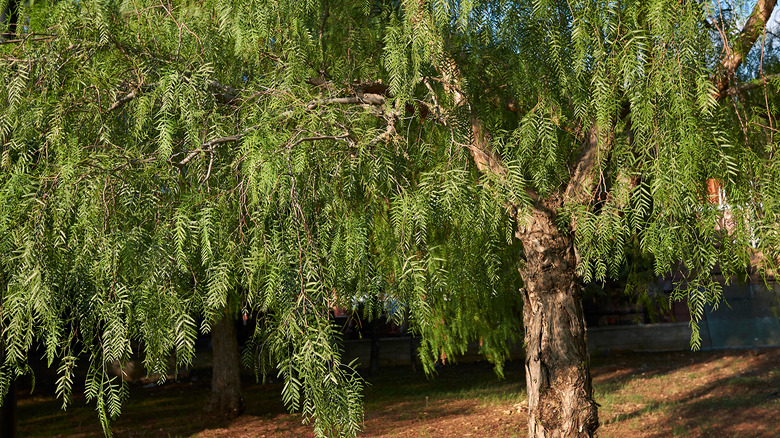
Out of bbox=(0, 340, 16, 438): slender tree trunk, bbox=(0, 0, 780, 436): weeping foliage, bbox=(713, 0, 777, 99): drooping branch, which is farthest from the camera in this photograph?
bbox=(0, 340, 16, 438): slender tree trunk

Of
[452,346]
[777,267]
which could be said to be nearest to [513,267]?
[452,346]

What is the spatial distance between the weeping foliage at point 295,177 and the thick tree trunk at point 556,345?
98 centimetres

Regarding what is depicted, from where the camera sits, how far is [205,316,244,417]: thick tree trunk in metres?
10.8

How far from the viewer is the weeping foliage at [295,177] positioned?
9.67 feet

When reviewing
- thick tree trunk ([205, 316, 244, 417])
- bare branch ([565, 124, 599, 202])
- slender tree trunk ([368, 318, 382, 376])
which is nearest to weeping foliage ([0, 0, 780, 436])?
bare branch ([565, 124, 599, 202])

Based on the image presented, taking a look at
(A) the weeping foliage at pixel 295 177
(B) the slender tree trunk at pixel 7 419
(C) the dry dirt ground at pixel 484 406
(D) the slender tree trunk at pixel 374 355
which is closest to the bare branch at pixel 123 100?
(A) the weeping foliage at pixel 295 177

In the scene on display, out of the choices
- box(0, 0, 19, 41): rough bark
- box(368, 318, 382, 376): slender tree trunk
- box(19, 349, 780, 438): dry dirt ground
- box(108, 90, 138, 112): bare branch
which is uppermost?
box(0, 0, 19, 41): rough bark

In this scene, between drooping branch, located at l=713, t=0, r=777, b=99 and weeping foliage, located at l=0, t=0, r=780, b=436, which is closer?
weeping foliage, located at l=0, t=0, r=780, b=436

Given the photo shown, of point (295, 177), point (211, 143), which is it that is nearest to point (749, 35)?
point (295, 177)

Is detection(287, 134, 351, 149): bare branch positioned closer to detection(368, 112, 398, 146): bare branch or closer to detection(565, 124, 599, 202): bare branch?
detection(368, 112, 398, 146): bare branch

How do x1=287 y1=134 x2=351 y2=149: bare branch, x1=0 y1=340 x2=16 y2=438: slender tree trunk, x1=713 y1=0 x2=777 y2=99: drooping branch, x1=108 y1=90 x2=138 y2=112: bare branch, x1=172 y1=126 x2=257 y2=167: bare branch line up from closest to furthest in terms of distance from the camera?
x1=287 y1=134 x2=351 y2=149: bare branch → x1=172 y1=126 x2=257 y2=167: bare branch → x1=108 y1=90 x2=138 y2=112: bare branch → x1=713 y1=0 x2=777 y2=99: drooping branch → x1=0 y1=340 x2=16 y2=438: slender tree trunk

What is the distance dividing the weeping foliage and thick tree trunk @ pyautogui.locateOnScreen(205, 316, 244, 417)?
696 centimetres

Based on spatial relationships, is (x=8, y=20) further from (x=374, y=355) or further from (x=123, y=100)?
(x=374, y=355)

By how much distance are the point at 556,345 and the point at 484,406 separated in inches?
259
